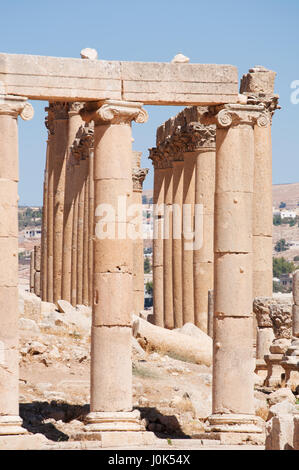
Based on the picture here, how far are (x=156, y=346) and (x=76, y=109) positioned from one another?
46.0 feet

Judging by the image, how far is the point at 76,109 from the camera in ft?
175

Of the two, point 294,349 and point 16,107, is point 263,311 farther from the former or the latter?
point 16,107

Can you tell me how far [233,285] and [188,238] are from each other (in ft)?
69.5

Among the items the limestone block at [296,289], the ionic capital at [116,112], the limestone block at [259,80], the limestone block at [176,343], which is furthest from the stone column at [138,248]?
the ionic capital at [116,112]

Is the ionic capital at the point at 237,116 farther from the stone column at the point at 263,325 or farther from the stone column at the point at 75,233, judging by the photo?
the stone column at the point at 75,233

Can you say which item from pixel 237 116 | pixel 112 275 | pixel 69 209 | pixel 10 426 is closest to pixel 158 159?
pixel 69 209

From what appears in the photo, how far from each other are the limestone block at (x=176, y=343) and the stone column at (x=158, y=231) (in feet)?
43.7

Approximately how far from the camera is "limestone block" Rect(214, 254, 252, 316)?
31.6 metres

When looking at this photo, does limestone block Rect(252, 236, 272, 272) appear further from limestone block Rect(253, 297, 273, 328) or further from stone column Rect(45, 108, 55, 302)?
stone column Rect(45, 108, 55, 302)

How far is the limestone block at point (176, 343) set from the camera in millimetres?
42375

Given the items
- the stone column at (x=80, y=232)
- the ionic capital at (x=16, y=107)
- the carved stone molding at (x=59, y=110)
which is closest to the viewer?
the ionic capital at (x=16, y=107)

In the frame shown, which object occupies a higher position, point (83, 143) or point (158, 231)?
point (83, 143)

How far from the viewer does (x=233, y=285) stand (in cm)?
3166
